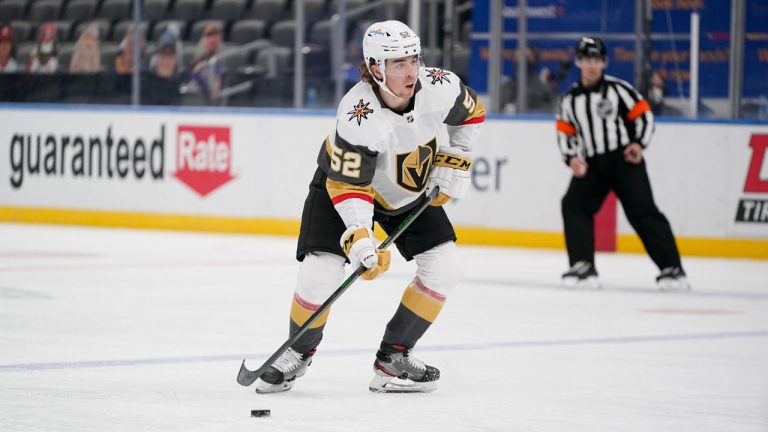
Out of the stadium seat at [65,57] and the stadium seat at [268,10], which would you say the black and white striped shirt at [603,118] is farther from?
the stadium seat at [65,57]

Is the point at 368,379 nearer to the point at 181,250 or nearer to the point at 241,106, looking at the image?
the point at 181,250

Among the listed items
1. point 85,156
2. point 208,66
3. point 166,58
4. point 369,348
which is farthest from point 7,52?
point 369,348

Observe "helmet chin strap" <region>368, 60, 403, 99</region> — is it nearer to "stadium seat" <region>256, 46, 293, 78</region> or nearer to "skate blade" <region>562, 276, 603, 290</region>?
"skate blade" <region>562, 276, 603, 290</region>

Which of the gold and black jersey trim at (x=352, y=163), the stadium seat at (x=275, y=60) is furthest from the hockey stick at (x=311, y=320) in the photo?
the stadium seat at (x=275, y=60)

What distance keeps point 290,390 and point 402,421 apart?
0.65 meters

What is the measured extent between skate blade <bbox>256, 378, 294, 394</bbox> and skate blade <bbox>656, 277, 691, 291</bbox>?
3.90 metres

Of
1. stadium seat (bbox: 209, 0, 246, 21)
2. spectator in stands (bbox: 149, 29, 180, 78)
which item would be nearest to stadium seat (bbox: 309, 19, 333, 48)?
stadium seat (bbox: 209, 0, 246, 21)

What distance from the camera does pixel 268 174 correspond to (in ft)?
37.6

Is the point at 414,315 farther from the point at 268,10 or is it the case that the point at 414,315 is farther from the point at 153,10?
the point at 153,10

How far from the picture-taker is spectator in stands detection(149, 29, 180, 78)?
39.9ft

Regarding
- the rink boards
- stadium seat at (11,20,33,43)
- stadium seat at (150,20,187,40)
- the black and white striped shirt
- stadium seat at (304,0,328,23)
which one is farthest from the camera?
stadium seat at (11,20,33,43)

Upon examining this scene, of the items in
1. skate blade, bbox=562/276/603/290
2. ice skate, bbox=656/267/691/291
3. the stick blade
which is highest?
the stick blade

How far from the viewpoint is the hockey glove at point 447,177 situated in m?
4.70

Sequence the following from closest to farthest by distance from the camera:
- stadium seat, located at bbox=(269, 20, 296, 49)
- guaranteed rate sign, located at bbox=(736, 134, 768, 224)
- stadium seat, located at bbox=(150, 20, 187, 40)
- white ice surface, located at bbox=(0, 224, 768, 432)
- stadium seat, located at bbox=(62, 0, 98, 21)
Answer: white ice surface, located at bbox=(0, 224, 768, 432), guaranteed rate sign, located at bbox=(736, 134, 768, 224), stadium seat, located at bbox=(269, 20, 296, 49), stadium seat, located at bbox=(150, 20, 187, 40), stadium seat, located at bbox=(62, 0, 98, 21)
